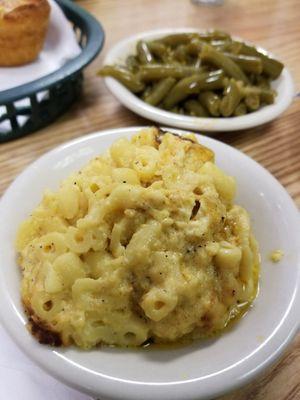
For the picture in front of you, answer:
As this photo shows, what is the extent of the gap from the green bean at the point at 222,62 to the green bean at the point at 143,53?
0.61 ft

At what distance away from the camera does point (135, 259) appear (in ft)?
→ 2.19

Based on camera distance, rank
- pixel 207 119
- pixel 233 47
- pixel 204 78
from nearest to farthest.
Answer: pixel 207 119 → pixel 204 78 → pixel 233 47

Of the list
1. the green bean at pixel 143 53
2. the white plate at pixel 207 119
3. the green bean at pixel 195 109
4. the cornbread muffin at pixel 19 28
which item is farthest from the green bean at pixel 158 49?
the cornbread muffin at pixel 19 28

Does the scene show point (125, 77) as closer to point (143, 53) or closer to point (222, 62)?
point (143, 53)

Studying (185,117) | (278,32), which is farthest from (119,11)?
(185,117)

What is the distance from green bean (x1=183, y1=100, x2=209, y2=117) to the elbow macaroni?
0.64 metres

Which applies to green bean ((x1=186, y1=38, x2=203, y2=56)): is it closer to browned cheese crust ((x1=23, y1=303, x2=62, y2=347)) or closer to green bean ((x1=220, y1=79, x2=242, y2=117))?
green bean ((x1=220, y1=79, x2=242, y2=117))

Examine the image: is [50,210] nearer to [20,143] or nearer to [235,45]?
[20,143]

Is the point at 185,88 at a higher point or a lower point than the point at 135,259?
lower

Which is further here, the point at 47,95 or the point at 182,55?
the point at 182,55

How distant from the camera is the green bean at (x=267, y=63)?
4.92 feet

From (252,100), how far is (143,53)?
16.4 inches

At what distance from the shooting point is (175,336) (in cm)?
67

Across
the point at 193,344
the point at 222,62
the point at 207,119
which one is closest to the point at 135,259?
the point at 193,344
